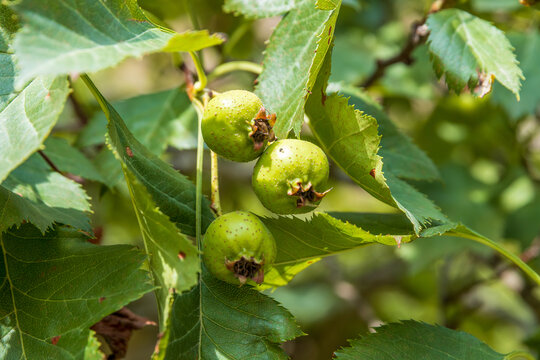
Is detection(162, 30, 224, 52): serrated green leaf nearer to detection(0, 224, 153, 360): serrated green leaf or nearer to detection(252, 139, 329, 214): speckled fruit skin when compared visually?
detection(252, 139, 329, 214): speckled fruit skin

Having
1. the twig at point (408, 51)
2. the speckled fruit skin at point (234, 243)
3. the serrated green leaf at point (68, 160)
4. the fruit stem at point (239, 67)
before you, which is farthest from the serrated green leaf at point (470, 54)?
the serrated green leaf at point (68, 160)

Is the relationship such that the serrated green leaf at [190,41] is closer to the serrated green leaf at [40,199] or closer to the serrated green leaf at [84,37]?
the serrated green leaf at [84,37]

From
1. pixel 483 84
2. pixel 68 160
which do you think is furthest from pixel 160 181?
pixel 483 84

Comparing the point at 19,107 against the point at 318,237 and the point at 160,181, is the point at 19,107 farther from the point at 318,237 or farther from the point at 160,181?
the point at 318,237

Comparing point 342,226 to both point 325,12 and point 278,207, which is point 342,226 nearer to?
point 278,207

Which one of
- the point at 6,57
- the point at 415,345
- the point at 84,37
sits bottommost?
the point at 415,345

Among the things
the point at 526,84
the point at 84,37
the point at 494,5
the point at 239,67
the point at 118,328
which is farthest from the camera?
the point at 494,5

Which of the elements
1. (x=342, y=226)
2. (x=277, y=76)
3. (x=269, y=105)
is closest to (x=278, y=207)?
(x=342, y=226)
